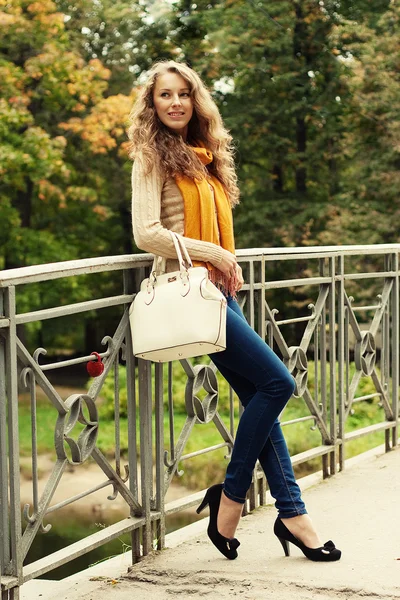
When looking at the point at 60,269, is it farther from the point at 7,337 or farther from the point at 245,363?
the point at 245,363

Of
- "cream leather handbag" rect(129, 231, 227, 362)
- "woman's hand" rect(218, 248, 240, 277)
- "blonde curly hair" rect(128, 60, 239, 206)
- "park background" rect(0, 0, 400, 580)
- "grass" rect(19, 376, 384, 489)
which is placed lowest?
"grass" rect(19, 376, 384, 489)

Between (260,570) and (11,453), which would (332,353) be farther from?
(11,453)

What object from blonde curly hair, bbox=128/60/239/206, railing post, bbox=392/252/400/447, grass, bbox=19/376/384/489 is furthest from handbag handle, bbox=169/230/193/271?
grass, bbox=19/376/384/489

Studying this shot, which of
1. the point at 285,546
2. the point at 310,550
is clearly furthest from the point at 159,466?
the point at 310,550

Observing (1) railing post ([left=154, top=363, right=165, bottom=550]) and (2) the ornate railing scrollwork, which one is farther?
(1) railing post ([left=154, top=363, right=165, bottom=550])

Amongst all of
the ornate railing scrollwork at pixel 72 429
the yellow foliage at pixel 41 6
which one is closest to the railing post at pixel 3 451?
the ornate railing scrollwork at pixel 72 429

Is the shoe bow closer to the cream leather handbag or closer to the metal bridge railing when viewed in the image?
the metal bridge railing

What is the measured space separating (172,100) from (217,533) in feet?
5.46

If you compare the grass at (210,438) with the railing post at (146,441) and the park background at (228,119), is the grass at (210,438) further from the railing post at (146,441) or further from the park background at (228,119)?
the railing post at (146,441)

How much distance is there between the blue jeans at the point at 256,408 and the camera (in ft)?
11.8

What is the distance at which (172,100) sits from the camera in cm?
365

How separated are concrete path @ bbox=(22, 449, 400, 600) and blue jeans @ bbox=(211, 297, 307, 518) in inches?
10.0

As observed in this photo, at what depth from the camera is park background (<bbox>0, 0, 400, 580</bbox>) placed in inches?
741

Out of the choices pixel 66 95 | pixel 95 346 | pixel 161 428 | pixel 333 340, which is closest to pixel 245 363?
pixel 161 428
